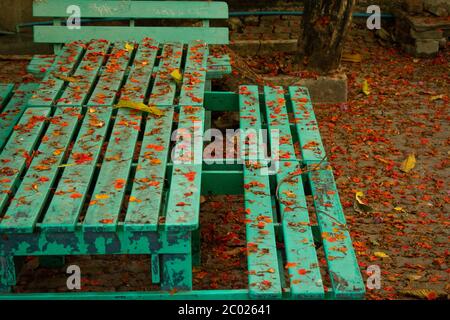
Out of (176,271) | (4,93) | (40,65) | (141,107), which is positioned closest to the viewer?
(176,271)

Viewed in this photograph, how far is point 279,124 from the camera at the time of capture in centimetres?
416

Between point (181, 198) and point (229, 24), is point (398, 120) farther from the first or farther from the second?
point (181, 198)

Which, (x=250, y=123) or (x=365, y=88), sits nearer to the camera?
(x=250, y=123)

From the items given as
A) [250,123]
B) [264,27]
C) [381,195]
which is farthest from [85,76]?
[264,27]

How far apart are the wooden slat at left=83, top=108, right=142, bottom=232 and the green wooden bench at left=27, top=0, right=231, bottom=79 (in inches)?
63.6

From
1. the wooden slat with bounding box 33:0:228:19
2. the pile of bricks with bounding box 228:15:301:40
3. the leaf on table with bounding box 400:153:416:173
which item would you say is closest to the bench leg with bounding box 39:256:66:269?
the wooden slat with bounding box 33:0:228:19

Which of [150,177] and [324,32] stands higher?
[150,177]

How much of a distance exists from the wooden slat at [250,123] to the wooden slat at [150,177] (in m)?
0.42

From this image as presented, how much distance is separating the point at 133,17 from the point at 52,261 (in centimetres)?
210

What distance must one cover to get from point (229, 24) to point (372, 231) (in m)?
3.46

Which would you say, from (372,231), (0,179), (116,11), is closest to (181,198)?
(0,179)

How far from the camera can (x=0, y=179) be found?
3.07m

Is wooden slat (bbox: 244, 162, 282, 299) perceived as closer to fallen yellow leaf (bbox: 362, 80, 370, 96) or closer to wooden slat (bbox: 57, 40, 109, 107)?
wooden slat (bbox: 57, 40, 109, 107)

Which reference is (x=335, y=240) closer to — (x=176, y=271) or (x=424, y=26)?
(x=176, y=271)
